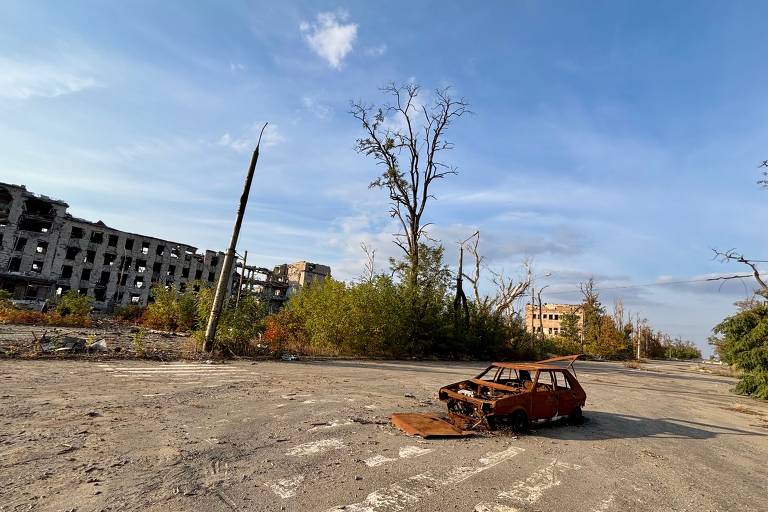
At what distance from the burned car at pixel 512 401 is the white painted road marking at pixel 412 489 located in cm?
169

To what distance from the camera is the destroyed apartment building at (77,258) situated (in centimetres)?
4817

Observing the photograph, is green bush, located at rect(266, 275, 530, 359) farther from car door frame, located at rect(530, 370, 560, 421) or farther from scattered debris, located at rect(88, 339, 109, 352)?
car door frame, located at rect(530, 370, 560, 421)

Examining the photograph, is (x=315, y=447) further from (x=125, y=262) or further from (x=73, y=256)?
(x=125, y=262)

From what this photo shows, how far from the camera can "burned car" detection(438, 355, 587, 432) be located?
749cm

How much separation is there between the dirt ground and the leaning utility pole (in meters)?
5.58

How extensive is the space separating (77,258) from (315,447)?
203 ft

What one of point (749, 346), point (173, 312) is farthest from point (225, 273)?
point (749, 346)

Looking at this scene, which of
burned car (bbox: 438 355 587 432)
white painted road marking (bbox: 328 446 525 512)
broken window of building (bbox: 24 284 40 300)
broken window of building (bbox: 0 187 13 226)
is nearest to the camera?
white painted road marking (bbox: 328 446 525 512)

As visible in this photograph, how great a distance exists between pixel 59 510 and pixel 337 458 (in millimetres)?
2925

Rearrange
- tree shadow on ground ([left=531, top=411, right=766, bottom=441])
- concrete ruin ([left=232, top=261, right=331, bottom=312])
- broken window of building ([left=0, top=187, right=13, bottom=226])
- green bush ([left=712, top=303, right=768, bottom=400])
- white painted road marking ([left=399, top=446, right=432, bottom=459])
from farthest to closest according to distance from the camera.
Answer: concrete ruin ([left=232, top=261, right=331, bottom=312]) < broken window of building ([left=0, top=187, right=13, bottom=226]) < green bush ([left=712, top=303, right=768, bottom=400]) < tree shadow on ground ([left=531, top=411, right=766, bottom=441]) < white painted road marking ([left=399, top=446, right=432, bottom=459])

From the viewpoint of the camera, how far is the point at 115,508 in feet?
11.7

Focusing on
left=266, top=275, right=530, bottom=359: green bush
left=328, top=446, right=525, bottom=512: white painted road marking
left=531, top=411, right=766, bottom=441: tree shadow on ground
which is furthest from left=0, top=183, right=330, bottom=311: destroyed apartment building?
left=328, top=446, right=525, bottom=512: white painted road marking

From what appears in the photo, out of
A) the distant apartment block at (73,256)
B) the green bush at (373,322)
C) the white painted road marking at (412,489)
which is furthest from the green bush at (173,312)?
the white painted road marking at (412,489)

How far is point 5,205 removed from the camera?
4850 centimetres
